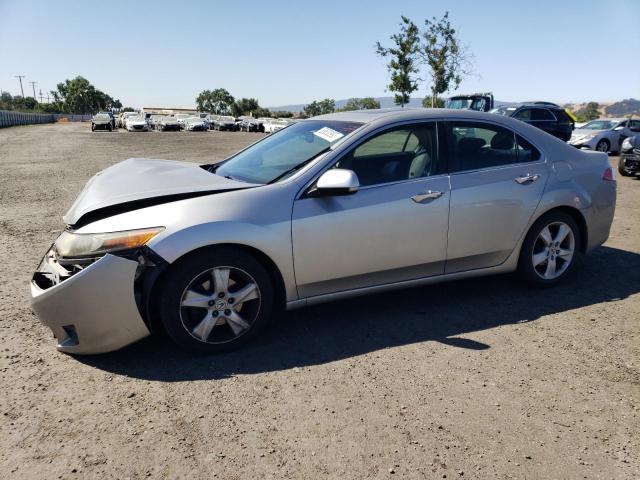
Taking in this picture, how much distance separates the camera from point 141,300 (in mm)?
3156

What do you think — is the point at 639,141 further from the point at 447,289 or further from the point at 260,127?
the point at 260,127

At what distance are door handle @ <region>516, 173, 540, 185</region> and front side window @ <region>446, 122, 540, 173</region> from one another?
0.15 meters

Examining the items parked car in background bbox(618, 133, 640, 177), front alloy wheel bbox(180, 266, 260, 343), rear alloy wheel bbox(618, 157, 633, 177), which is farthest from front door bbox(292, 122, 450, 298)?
rear alloy wheel bbox(618, 157, 633, 177)

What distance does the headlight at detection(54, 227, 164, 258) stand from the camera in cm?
304

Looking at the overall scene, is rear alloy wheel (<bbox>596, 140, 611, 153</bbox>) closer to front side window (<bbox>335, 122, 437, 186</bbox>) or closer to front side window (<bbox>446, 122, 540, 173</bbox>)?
front side window (<bbox>446, 122, 540, 173</bbox>)

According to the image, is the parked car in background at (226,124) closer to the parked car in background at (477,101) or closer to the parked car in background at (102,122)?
the parked car in background at (102,122)

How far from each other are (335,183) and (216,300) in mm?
1084

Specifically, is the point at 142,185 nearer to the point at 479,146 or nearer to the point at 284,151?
the point at 284,151

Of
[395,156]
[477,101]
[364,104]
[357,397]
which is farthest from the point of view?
[364,104]

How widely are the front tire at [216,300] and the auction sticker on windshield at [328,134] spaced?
113 cm

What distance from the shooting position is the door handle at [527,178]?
418cm

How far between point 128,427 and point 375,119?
2.68 m

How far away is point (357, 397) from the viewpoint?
288cm

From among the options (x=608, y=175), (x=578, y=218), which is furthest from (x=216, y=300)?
(x=608, y=175)
